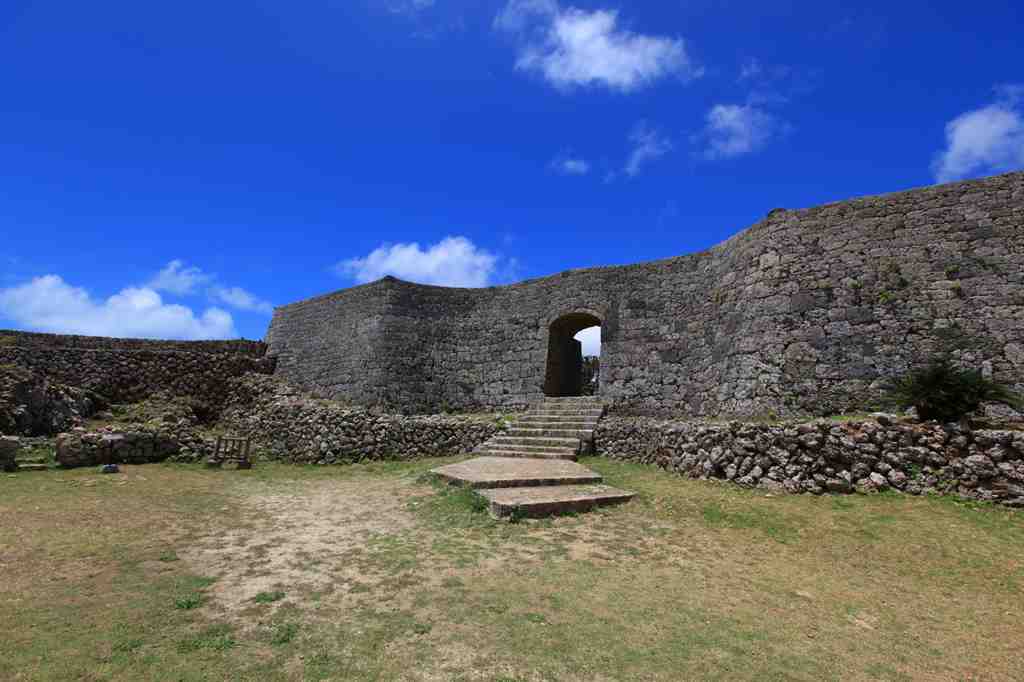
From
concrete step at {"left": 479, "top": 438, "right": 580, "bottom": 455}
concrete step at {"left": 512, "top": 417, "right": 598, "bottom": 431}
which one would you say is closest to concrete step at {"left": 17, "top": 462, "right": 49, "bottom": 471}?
concrete step at {"left": 479, "top": 438, "right": 580, "bottom": 455}

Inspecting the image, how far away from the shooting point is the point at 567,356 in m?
16.6

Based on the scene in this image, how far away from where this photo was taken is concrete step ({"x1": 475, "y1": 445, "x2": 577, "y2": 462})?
432 inches

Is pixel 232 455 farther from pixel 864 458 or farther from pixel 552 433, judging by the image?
pixel 864 458

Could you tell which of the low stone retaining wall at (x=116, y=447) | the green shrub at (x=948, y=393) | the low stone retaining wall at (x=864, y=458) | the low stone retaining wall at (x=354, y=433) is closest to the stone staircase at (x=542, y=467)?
the low stone retaining wall at (x=354, y=433)

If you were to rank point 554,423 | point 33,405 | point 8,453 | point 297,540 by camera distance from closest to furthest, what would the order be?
point 297,540 < point 8,453 < point 33,405 < point 554,423

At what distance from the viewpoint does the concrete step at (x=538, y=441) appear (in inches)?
454

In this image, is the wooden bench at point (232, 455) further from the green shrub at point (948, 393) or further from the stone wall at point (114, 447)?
the green shrub at point (948, 393)

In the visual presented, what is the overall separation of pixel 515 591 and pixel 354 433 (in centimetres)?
998

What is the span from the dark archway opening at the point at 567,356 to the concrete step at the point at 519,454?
3500 millimetres

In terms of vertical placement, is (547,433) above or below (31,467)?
above

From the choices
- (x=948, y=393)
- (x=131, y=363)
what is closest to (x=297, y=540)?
(x=948, y=393)

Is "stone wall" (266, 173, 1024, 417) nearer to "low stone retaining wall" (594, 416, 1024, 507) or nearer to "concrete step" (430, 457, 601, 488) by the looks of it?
"low stone retaining wall" (594, 416, 1024, 507)

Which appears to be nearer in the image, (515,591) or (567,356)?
(515,591)

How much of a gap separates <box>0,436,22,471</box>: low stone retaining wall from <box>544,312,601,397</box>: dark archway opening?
1149 centimetres
